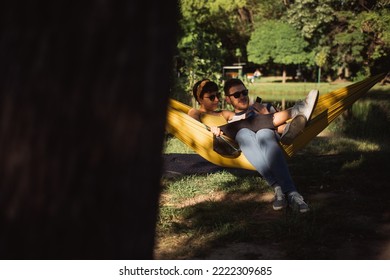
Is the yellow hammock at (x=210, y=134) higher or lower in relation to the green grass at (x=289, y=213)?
higher

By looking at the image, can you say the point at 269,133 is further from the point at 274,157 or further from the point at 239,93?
the point at 239,93

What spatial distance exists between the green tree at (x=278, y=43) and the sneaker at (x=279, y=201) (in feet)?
Answer: 98.6

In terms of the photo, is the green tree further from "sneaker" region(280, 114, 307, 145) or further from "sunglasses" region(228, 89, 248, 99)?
"sneaker" region(280, 114, 307, 145)

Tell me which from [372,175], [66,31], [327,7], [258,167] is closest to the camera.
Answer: [66,31]

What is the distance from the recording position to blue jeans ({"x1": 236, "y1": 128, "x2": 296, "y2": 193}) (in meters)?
3.42

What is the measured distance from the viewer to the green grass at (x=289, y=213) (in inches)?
108

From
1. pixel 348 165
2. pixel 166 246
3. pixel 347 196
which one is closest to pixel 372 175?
pixel 348 165

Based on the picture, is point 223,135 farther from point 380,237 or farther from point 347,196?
point 380,237

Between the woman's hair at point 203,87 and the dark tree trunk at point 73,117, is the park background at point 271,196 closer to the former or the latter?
the woman's hair at point 203,87

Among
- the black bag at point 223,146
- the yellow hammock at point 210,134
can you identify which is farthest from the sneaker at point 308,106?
the black bag at point 223,146

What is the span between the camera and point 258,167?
3.55 metres

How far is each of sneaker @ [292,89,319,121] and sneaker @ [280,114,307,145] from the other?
0.06m

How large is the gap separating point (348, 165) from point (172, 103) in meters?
1.79

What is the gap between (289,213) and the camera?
335 centimetres
